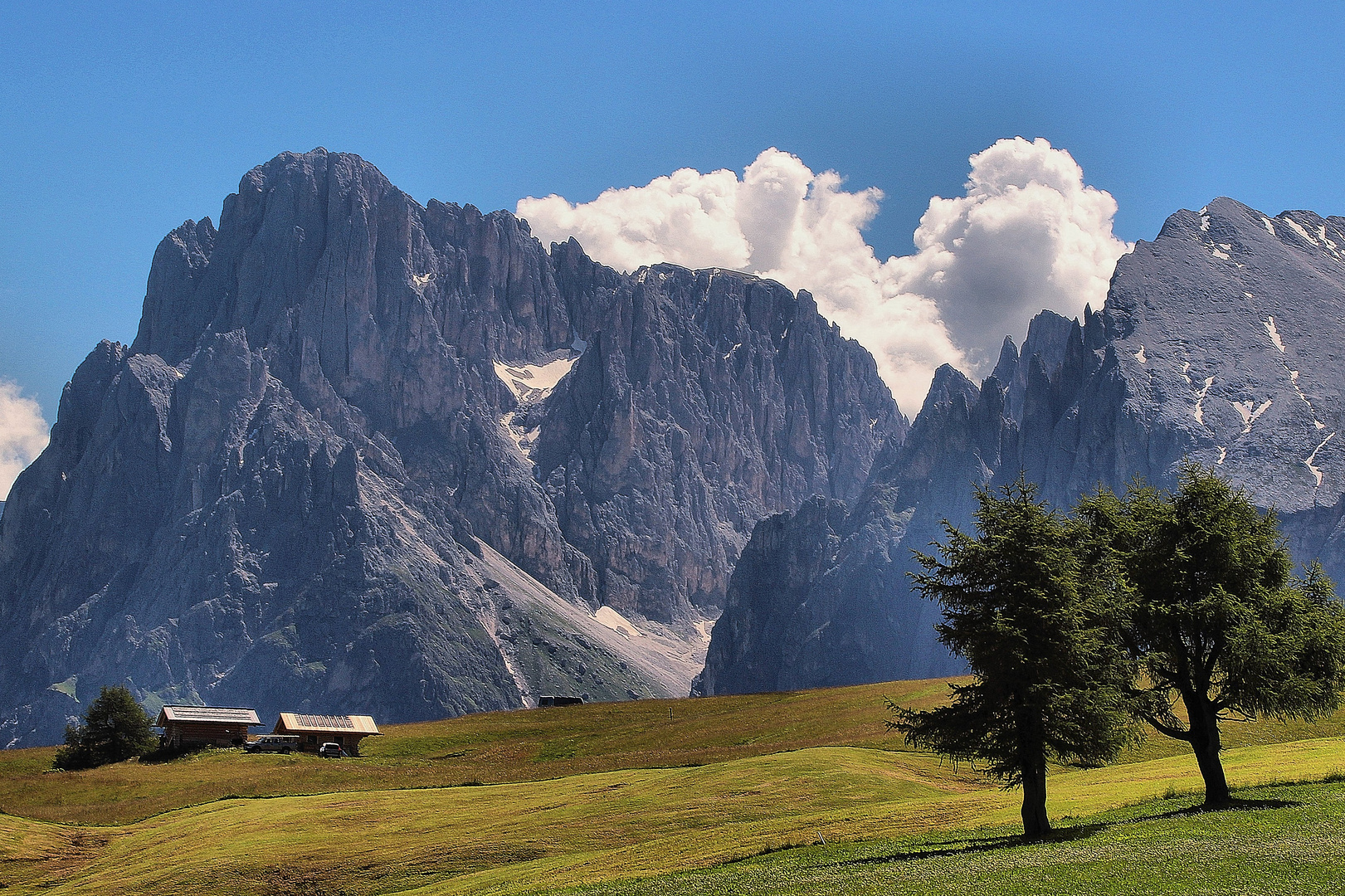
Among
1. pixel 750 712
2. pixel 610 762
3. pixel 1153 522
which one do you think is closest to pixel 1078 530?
pixel 1153 522

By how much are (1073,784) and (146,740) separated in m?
81.2

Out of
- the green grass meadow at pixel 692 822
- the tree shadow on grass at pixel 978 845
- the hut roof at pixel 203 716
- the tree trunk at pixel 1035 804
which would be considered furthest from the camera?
the hut roof at pixel 203 716

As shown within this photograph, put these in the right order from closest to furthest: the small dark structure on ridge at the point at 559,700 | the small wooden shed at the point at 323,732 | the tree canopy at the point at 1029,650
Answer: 1. the tree canopy at the point at 1029,650
2. the small wooden shed at the point at 323,732
3. the small dark structure on ridge at the point at 559,700

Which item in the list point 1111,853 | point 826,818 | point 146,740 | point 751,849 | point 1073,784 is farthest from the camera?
point 146,740

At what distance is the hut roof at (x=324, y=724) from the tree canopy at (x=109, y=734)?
11.0 m

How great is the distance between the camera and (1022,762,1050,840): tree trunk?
1606 inches

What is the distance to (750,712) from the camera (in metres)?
109

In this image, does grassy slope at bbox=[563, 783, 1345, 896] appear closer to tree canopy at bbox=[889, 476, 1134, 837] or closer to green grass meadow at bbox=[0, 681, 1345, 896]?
green grass meadow at bbox=[0, 681, 1345, 896]

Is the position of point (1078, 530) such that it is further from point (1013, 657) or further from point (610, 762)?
point (610, 762)

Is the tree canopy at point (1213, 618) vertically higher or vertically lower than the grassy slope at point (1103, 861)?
higher

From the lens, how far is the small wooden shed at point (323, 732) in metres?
107

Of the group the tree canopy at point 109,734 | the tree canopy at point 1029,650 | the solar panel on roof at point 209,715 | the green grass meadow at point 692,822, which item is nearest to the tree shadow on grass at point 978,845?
the green grass meadow at point 692,822

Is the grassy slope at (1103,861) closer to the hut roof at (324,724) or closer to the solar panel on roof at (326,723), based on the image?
the hut roof at (324,724)

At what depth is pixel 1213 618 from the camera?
1788 inches
